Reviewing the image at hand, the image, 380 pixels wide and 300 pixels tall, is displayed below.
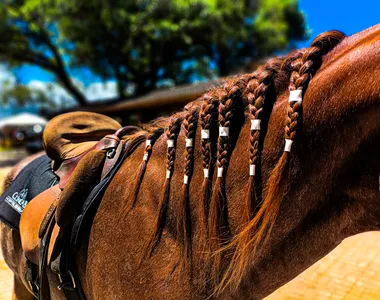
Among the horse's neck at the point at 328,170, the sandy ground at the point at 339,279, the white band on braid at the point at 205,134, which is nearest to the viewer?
the horse's neck at the point at 328,170

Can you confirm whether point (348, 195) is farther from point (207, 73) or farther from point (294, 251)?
point (207, 73)

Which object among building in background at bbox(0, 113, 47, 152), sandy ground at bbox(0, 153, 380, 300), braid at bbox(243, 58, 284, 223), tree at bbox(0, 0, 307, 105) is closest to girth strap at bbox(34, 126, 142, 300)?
braid at bbox(243, 58, 284, 223)

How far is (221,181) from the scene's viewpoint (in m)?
1.03

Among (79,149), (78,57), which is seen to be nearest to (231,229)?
(79,149)

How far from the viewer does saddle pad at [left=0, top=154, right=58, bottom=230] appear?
202cm

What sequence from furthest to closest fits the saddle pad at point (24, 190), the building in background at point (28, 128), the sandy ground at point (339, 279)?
the building in background at point (28, 128) → the sandy ground at point (339, 279) → the saddle pad at point (24, 190)

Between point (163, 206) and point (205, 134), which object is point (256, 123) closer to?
point (205, 134)

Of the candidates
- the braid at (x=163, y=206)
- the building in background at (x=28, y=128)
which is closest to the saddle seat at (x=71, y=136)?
the braid at (x=163, y=206)

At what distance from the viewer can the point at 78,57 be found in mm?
18766

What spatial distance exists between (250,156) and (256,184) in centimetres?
8

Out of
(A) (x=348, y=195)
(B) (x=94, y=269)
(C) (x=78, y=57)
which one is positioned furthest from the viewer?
(C) (x=78, y=57)

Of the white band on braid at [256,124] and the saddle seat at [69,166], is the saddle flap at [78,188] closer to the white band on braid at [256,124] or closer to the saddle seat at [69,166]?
the saddle seat at [69,166]

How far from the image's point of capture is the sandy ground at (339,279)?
12.1ft

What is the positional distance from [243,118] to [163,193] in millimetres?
372
